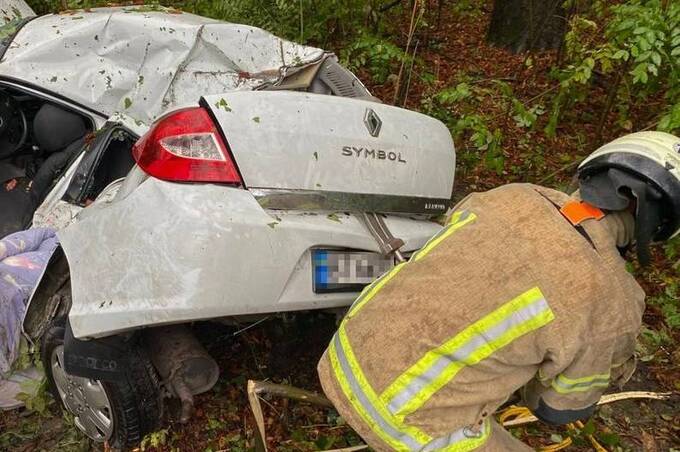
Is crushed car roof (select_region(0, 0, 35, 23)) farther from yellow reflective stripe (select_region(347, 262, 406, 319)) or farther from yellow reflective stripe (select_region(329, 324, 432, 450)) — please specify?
yellow reflective stripe (select_region(329, 324, 432, 450))

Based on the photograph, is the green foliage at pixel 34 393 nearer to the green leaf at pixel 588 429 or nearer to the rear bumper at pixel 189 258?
the rear bumper at pixel 189 258

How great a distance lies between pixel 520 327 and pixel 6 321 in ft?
7.12

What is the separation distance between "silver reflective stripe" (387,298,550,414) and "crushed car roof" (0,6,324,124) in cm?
202

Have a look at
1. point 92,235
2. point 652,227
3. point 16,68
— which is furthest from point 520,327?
point 16,68

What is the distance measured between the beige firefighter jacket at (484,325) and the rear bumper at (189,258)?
0.31m

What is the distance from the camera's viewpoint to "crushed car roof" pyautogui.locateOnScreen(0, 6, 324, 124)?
3146 millimetres

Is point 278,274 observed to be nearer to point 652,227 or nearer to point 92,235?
point 92,235

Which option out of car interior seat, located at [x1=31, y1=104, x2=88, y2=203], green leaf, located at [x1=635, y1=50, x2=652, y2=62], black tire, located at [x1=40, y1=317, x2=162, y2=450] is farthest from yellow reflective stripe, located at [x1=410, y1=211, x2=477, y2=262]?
car interior seat, located at [x1=31, y1=104, x2=88, y2=203]

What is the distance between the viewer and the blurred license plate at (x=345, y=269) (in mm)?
2023

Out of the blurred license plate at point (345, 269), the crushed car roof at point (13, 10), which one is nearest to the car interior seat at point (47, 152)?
the crushed car roof at point (13, 10)

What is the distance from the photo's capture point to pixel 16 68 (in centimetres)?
314

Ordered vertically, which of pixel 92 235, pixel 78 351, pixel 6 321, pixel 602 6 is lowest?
pixel 6 321

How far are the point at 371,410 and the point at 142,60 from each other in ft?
7.91

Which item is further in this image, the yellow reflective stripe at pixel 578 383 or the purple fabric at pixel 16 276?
the purple fabric at pixel 16 276
